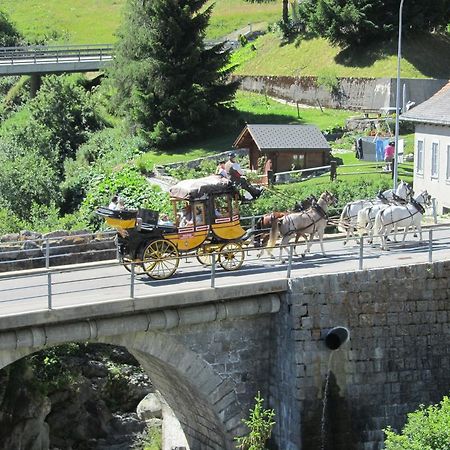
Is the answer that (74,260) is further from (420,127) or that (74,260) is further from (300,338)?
(420,127)

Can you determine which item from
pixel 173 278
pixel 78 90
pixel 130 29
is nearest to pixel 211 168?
pixel 130 29

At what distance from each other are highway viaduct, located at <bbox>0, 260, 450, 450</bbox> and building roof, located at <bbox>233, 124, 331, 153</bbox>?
18605 millimetres

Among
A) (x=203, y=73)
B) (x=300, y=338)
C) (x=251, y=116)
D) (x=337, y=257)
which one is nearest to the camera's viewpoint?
(x=300, y=338)

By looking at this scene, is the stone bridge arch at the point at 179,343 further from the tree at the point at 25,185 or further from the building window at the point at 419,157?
the tree at the point at 25,185

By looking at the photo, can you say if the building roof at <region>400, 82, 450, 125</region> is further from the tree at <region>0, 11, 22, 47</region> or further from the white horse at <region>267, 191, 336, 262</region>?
the tree at <region>0, 11, 22, 47</region>

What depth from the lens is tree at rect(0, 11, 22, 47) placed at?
280 ft

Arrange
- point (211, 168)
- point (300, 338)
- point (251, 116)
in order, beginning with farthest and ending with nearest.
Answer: point (251, 116) < point (211, 168) < point (300, 338)

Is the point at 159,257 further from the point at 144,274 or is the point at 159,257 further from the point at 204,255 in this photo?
the point at 204,255

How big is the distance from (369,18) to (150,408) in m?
35.6

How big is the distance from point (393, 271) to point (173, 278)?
4.59 m

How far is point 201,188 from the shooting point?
80.6 feet

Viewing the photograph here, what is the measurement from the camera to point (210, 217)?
24688mm

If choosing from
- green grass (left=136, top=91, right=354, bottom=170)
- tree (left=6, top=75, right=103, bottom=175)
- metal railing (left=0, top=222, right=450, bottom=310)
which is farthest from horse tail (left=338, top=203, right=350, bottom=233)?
tree (left=6, top=75, right=103, bottom=175)

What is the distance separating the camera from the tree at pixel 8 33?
85.2m
